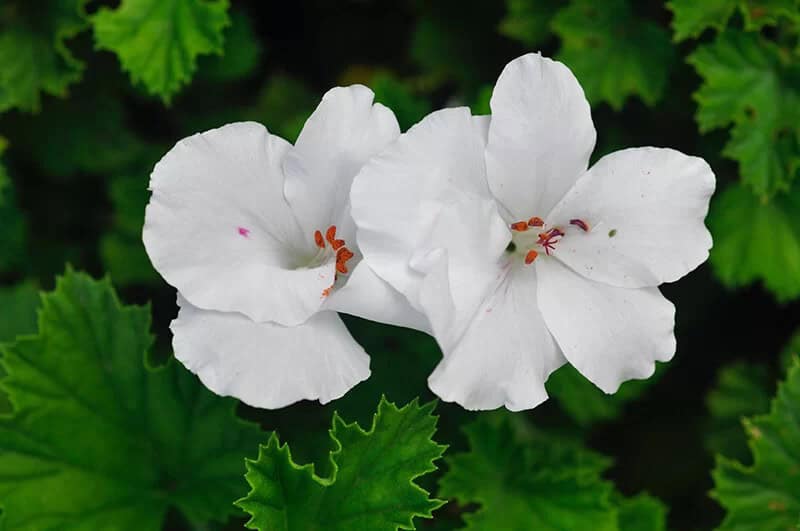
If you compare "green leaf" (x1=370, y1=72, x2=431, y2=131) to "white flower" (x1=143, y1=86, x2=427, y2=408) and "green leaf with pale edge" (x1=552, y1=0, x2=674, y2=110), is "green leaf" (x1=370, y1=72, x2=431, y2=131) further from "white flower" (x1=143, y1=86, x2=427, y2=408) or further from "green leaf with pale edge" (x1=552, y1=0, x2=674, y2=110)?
"white flower" (x1=143, y1=86, x2=427, y2=408)

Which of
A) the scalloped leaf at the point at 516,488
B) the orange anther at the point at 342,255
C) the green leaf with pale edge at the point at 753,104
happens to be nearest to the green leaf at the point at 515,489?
the scalloped leaf at the point at 516,488

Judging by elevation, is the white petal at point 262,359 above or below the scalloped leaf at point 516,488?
above

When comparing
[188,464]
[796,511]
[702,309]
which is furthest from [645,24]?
[188,464]

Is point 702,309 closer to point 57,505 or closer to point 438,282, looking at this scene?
point 438,282

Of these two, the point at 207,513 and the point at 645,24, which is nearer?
the point at 207,513

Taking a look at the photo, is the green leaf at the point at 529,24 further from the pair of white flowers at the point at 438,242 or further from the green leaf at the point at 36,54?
the green leaf at the point at 36,54

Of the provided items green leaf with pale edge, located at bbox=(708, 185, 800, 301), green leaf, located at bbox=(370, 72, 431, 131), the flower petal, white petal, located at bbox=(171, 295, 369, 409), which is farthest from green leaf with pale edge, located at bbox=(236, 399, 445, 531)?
green leaf with pale edge, located at bbox=(708, 185, 800, 301)
